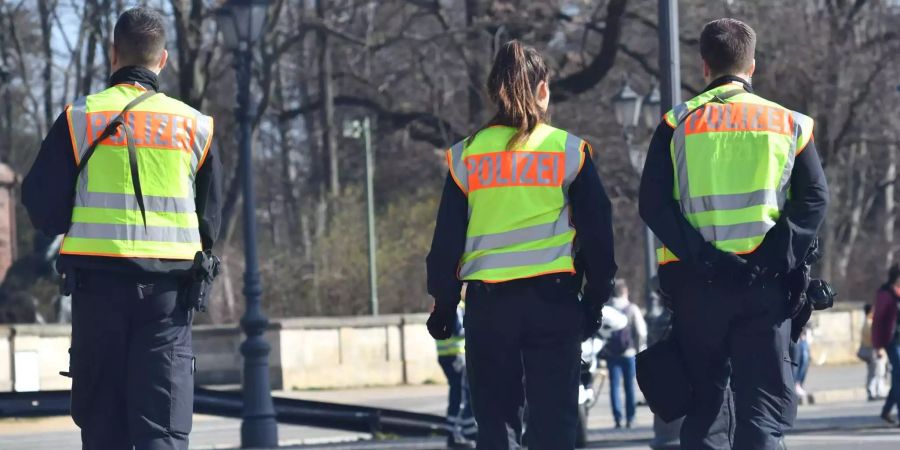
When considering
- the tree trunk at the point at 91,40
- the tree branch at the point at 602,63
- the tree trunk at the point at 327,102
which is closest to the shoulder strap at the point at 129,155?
the tree branch at the point at 602,63

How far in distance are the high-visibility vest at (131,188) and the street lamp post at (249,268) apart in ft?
26.1

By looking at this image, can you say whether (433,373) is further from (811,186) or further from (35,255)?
(811,186)

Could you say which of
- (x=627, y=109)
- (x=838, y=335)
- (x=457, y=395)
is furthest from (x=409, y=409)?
(x=838, y=335)

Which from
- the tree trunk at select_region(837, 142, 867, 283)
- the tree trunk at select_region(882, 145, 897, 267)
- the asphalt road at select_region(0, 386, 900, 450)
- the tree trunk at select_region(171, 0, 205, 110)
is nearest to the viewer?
the asphalt road at select_region(0, 386, 900, 450)

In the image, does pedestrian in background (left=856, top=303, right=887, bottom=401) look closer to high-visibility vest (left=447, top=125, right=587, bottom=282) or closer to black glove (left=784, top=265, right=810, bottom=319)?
black glove (left=784, top=265, right=810, bottom=319)

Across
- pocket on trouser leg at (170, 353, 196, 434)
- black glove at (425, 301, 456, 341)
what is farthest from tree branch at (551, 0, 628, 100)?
pocket on trouser leg at (170, 353, 196, 434)

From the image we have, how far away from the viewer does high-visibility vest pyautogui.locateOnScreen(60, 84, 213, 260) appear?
18.4 feet

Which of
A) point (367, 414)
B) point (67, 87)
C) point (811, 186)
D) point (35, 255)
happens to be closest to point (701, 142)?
point (811, 186)

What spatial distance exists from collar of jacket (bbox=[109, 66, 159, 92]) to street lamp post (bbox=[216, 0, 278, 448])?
25.9 ft

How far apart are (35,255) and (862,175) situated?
25313 millimetres

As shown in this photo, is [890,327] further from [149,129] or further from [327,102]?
[327,102]

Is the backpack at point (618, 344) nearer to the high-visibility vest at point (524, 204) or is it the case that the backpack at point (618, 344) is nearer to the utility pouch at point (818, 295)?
the utility pouch at point (818, 295)

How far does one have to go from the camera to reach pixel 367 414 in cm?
1346

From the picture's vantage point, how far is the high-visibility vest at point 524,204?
18.6 ft
